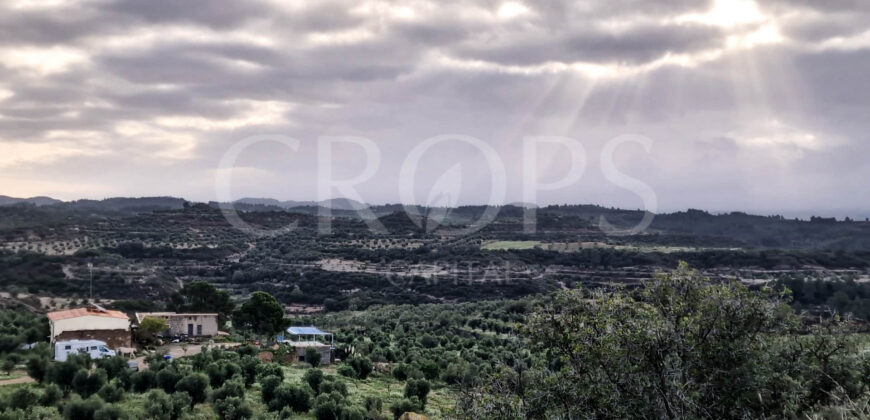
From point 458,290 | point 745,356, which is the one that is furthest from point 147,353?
point 458,290

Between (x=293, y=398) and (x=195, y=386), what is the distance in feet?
10.5

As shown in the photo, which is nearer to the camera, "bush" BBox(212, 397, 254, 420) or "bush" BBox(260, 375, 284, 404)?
"bush" BBox(212, 397, 254, 420)

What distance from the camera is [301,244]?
89.6m

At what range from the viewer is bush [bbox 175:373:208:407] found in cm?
2059

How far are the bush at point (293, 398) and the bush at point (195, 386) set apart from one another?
7.49 feet

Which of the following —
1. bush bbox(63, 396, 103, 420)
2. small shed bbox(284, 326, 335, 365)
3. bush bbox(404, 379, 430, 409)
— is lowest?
small shed bbox(284, 326, 335, 365)

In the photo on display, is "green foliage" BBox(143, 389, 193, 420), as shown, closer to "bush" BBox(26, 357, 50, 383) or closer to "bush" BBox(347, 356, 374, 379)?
"bush" BBox(26, 357, 50, 383)

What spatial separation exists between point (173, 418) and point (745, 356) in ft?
49.4

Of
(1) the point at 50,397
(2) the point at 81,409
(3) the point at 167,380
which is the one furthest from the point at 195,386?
(2) the point at 81,409

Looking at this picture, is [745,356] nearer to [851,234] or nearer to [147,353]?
[147,353]

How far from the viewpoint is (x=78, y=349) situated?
27781 millimetres

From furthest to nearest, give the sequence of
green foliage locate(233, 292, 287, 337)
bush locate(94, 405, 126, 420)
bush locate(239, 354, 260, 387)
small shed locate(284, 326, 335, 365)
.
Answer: green foliage locate(233, 292, 287, 337)
small shed locate(284, 326, 335, 365)
bush locate(239, 354, 260, 387)
bush locate(94, 405, 126, 420)

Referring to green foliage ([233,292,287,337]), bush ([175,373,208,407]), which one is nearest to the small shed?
green foliage ([233,292,287,337])

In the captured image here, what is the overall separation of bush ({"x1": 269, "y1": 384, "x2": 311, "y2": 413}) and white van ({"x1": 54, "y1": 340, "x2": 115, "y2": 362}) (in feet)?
36.6
